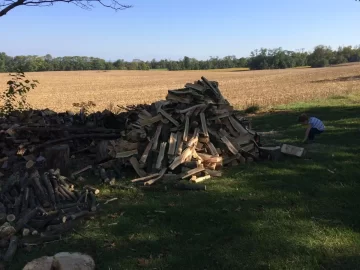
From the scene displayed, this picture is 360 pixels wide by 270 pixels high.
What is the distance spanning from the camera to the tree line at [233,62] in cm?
12300

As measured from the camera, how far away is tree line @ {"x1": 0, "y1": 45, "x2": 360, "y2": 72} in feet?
404

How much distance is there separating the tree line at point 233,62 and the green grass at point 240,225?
116m

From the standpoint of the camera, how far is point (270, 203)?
6.02 metres

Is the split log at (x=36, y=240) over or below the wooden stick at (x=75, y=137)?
below

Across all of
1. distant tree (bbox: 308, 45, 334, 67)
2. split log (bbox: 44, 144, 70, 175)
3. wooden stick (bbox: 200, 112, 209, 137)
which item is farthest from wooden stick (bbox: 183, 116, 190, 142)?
distant tree (bbox: 308, 45, 334, 67)

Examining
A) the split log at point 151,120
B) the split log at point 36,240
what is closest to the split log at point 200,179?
the split log at point 151,120

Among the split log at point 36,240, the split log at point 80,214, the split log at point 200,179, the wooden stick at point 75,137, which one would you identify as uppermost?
the wooden stick at point 75,137

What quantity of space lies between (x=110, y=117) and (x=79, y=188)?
346cm

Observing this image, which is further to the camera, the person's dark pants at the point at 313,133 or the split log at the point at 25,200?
the person's dark pants at the point at 313,133

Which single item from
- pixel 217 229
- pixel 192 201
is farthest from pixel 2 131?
pixel 217 229

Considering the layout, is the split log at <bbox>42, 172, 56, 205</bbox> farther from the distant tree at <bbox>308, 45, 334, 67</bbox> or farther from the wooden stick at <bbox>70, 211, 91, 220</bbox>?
the distant tree at <bbox>308, 45, 334, 67</bbox>

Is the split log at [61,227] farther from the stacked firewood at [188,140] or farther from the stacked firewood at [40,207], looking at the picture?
the stacked firewood at [188,140]

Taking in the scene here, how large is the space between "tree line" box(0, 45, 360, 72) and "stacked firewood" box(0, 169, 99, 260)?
378 ft

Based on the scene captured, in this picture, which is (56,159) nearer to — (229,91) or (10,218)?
(10,218)
